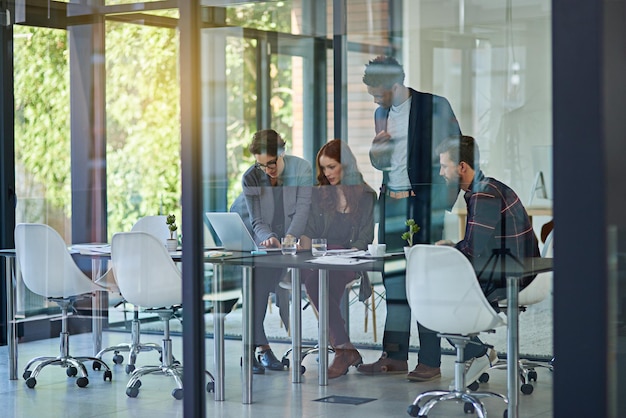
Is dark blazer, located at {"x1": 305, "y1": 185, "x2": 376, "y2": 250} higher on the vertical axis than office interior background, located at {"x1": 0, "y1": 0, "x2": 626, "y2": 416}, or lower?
lower

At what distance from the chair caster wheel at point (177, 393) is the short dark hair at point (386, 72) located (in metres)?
1.61

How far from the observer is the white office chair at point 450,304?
4.17 metres

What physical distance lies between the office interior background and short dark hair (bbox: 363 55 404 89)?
0.05 m

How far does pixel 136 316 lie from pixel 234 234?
2.51 feet

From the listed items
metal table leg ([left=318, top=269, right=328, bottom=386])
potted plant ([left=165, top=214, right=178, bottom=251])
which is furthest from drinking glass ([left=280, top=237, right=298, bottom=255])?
potted plant ([left=165, top=214, right=178, bottom=251])

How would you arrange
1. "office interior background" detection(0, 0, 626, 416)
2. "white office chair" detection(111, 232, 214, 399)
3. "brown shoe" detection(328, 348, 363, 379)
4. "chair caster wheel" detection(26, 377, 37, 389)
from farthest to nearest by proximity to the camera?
"chair caster wheel" detection(26, 377, 37, 389)
"white office chair" detection(111, 232, 214, 399)
"brown shoe" detection(328, 348, 363, 379)
"office interior background" detection(0, 0, 626, 416)

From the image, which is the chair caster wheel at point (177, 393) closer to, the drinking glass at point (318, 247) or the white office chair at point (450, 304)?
the drinking glass at point (318, 247)

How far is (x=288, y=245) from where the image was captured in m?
4.62

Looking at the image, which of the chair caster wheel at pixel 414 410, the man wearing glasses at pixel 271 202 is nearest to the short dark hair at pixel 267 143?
the man wearing glasses at pixel 271 202

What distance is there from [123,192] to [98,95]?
482mm

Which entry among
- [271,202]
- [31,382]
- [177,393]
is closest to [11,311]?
[31,382]

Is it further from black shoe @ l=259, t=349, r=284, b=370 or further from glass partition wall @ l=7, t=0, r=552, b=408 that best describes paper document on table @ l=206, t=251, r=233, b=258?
black shoe @ l=259, t=349, r=284, b=370

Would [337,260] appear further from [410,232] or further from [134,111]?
[134,111]

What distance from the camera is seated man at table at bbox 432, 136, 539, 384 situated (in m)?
4.07
